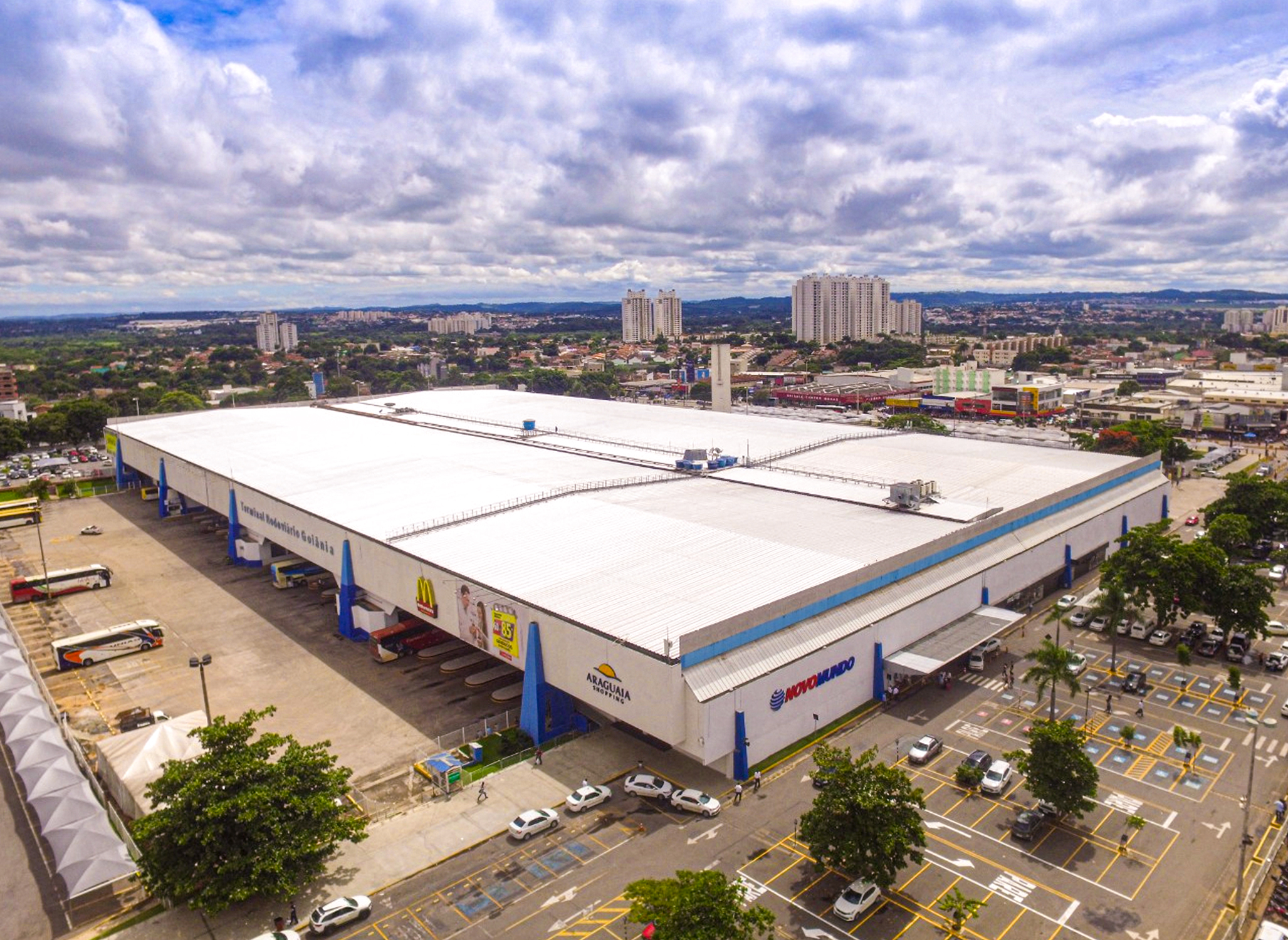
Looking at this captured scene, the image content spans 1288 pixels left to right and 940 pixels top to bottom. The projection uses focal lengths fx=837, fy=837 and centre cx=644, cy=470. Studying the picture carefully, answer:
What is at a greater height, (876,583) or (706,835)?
(876,583)

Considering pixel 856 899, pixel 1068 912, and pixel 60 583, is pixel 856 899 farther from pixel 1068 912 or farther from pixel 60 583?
pixel 60 583

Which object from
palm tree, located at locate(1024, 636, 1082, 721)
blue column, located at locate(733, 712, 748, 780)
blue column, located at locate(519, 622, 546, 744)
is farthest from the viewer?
blue column, located at locate(519, 622, 546, 744)

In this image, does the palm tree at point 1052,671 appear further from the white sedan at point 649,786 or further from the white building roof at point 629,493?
the white sedan at point 649,786

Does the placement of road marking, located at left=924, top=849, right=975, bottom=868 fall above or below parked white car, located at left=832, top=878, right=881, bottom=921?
below

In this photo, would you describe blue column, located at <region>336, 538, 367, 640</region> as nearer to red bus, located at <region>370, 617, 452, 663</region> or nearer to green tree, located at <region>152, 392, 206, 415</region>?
red bus, located at <region>370, 617, 452, 663</region>

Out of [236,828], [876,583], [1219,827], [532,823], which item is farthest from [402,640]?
[1219,827]

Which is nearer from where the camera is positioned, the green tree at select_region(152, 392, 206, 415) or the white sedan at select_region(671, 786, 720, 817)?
the white sedan at select_region(671, 786, 720, 817)

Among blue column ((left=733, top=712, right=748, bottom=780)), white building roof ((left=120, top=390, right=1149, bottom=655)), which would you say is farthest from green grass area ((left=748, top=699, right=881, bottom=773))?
white building roof ((left=120, top=390, right=1149, bottom=655))
